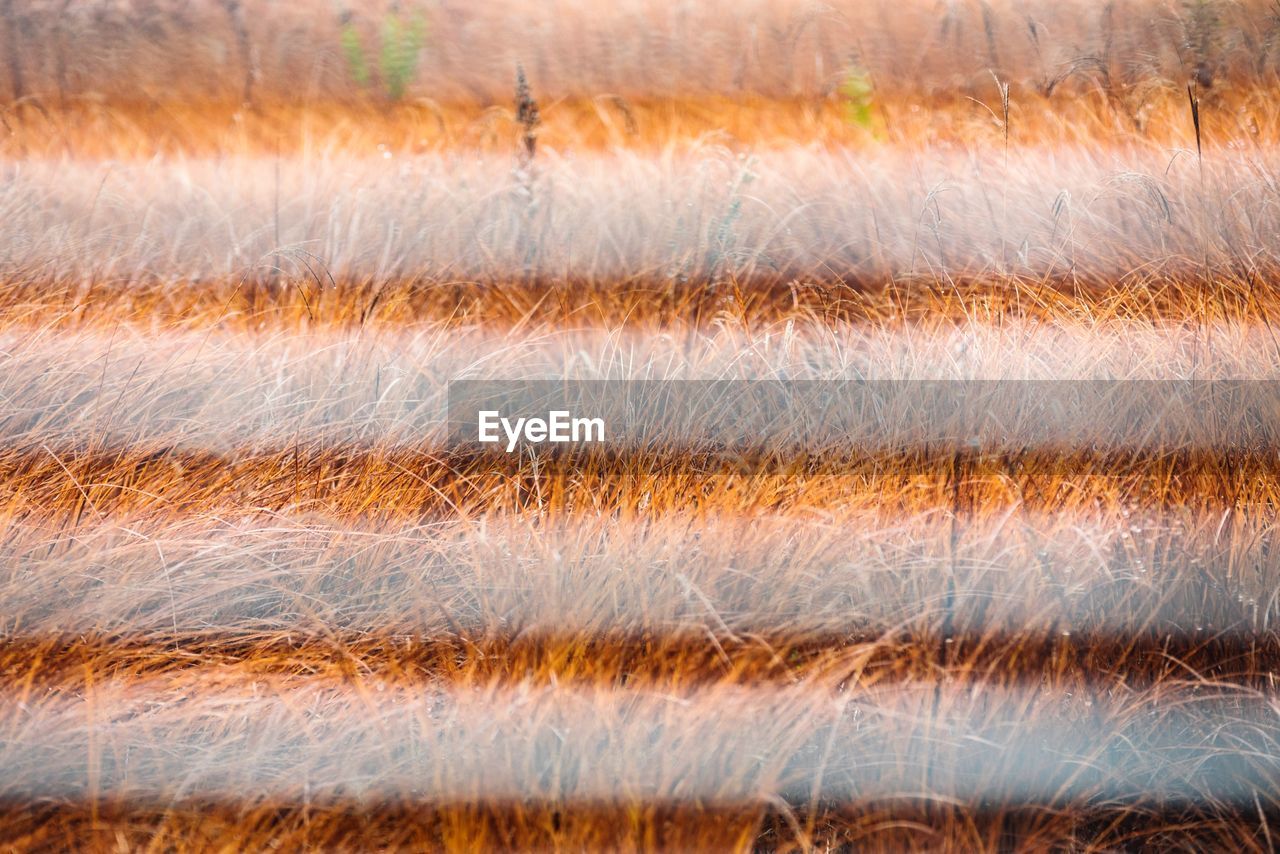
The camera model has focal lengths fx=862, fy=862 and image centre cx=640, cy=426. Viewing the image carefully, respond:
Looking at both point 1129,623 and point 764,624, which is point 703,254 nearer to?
point 764,624

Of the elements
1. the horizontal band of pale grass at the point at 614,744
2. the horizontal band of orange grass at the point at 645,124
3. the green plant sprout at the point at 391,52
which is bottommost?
the horizontal band of pale grass at the point at 614,744

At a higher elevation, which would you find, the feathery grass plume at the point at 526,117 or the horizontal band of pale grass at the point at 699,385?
the feathery grass plume at the point at 526,117

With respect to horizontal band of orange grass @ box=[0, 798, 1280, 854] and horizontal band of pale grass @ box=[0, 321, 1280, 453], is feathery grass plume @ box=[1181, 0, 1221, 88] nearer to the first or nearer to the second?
horizontal band of pale grass @ box=[0, 321, 1280, 453]

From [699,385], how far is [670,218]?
0.22 m

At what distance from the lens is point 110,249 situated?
1123 mm

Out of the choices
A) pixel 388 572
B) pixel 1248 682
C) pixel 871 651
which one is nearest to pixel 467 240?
pixel 388 572

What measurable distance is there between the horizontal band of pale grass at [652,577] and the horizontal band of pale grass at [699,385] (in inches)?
4.2

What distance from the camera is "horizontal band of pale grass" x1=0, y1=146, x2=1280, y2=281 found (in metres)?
1.09

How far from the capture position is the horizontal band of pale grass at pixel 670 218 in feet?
3.59

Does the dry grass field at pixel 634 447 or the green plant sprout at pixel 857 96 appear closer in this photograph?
the dry grass field at pixel 634 447

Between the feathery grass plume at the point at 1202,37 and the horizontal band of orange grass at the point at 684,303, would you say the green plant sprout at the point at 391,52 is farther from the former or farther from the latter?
the feathery grass plume at the point at 1202,37

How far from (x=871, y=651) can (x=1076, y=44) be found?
839 millimetres

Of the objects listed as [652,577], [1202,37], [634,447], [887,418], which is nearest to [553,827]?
[652,577]

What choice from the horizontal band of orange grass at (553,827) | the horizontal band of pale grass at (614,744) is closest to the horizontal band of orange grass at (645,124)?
the horizontal band of pale grass at (614,744)
